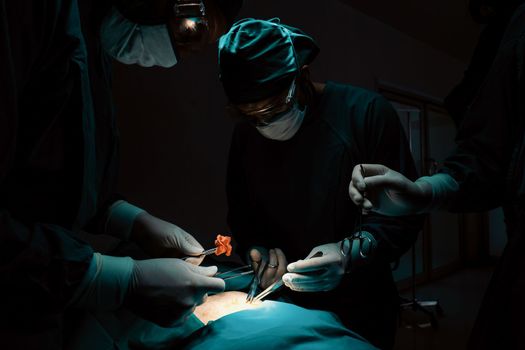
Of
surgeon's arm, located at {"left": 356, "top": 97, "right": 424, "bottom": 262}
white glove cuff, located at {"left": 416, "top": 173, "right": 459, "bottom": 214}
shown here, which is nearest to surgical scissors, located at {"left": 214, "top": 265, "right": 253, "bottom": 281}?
surgeon's arm, located at {"left": 356, "top": 97, "right": 424, "bottom": 262}

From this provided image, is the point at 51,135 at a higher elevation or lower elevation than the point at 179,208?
higher

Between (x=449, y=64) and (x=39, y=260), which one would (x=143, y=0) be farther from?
(x=449, y=64)

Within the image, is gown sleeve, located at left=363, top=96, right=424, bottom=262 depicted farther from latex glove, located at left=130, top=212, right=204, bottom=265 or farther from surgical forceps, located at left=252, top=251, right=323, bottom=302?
latex glove, located at left=130, top=212, right=204, bottom=265

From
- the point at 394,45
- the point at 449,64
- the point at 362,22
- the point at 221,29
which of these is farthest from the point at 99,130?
the point at 449,64

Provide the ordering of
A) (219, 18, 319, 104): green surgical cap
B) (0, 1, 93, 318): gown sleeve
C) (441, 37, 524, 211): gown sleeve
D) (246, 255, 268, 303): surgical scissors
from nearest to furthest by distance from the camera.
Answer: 1. (0, 1, 93, 318): gown sleeve
2. (441, 37, 524, 211): gown sleeve
3. (219, 18, 319, 104): green surgical cap
4. (246, 255, 268, 303): surgical scissors

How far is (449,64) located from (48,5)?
140 inches

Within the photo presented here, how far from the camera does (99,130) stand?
1421 millimetres

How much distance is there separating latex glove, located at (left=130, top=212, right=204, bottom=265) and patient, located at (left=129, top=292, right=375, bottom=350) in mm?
294

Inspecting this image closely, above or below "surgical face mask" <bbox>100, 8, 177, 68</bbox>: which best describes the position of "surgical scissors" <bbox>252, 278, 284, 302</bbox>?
below

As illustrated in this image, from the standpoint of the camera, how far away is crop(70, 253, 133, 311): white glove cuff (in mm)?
1029

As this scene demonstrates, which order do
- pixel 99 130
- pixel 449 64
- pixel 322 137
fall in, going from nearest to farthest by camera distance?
pixel 99 130 < pixel 322 137 < pixel 449 64

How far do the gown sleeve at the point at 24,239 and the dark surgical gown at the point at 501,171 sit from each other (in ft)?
3.89

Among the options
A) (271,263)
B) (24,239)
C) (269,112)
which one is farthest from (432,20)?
(24,239)

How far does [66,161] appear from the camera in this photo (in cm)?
113
